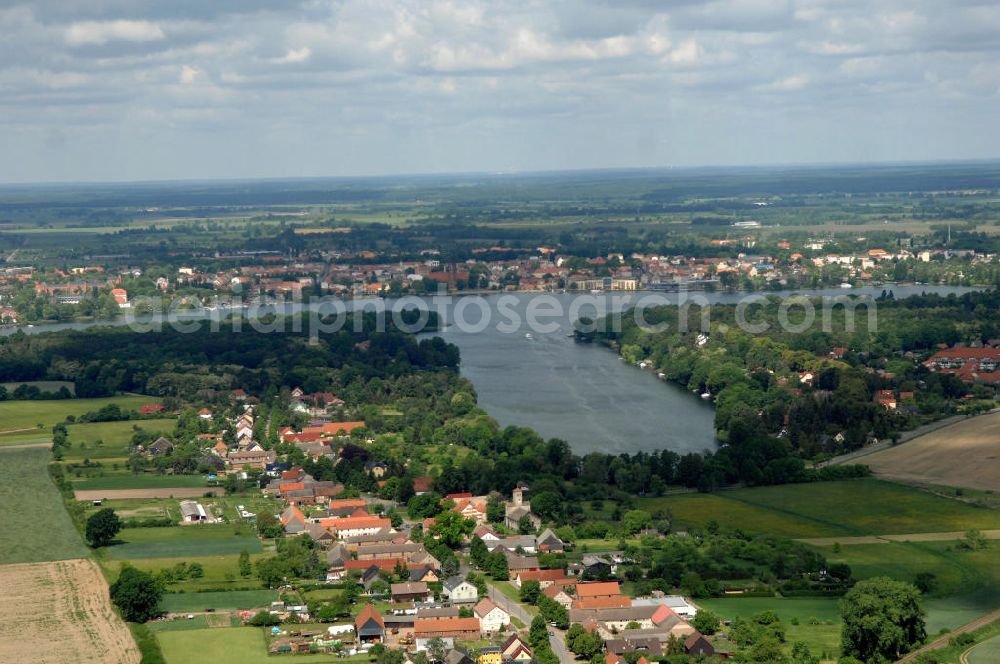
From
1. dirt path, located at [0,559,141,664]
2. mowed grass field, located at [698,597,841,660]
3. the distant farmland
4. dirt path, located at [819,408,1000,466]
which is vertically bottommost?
dirt path, located at [819,408,1000,466]

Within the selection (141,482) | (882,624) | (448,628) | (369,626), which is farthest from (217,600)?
(882,624)

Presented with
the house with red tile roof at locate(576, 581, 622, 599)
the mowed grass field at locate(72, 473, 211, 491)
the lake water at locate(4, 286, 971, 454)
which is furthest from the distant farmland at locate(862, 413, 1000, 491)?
the mowed grass field at locate(72, 473, 211, 491)

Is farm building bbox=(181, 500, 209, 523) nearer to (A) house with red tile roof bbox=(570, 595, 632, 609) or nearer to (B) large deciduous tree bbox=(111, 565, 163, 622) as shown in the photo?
(B) large deciduous tree bbox=(111, 565, 163, 622)

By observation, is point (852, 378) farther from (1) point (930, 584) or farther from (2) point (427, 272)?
(2) point (427, 272)

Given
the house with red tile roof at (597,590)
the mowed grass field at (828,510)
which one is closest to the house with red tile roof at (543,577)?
the house with red tile roof at (597,590)

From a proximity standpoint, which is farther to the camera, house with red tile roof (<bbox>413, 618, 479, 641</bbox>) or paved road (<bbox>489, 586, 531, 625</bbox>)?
paved road (<bbox>489, 586, 531, 625</bbox>)

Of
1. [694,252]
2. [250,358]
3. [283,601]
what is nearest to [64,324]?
[250,358]

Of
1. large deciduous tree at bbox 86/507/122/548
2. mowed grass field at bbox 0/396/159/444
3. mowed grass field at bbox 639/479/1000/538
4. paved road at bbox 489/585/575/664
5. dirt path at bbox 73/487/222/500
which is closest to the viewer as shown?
paved road at bbox 489/585/575/664
